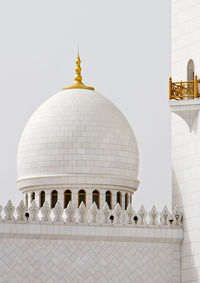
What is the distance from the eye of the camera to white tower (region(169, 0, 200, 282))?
1135 inches

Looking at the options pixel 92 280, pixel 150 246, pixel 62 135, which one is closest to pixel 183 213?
pixel 150 246

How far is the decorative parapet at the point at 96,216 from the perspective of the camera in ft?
93.0

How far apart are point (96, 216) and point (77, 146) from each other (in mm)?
4494

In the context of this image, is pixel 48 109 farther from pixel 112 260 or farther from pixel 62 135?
pixel 112 260

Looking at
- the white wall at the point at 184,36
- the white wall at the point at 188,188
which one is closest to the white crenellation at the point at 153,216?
the white wall at the point at 188,188

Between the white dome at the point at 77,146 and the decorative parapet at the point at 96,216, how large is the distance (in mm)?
3063

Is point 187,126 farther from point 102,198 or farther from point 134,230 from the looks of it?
point 102,198

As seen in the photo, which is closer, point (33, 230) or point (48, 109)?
point (33, 230)

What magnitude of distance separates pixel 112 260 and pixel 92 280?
866 millimetres

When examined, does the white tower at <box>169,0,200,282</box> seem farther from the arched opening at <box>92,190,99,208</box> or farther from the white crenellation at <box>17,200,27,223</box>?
the white crenellation at <box>17,200,27,223</box>

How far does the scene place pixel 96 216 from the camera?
2912 cm

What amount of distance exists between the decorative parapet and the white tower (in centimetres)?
59

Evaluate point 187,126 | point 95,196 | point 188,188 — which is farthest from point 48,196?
point 187,126

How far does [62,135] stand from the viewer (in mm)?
33250
